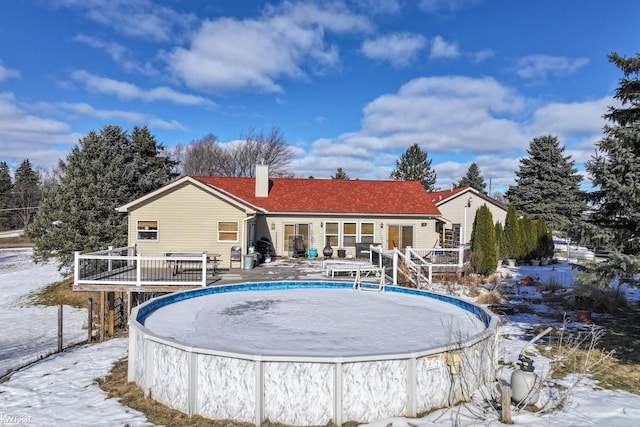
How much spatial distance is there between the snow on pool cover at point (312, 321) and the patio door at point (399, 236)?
9.62 meters

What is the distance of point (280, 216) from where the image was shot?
22266 millimetres

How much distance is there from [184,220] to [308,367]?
529 inches

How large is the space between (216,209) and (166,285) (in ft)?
19.1

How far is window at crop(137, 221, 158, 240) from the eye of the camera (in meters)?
17.5

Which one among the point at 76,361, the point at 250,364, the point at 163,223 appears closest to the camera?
the point at 250,364

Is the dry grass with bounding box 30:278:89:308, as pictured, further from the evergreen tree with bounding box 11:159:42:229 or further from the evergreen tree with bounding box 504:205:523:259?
the evergreen tree with bounding box 11:159:42:229

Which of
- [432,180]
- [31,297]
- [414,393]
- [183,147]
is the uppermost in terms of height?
[183,147]

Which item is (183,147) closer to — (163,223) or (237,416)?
(163,223)

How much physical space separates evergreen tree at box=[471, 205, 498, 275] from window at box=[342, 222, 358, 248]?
6385 mm

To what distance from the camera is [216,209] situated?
703 inches

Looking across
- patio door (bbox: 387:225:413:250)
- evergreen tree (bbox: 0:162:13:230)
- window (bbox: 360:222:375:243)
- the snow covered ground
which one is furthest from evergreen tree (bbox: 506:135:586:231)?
evergreen tree (bbox: 0:162:13:230)

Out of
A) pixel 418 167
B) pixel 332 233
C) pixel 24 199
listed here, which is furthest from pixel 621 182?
pixel 24 199

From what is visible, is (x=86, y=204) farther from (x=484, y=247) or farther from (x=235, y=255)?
(x=484, y=247)

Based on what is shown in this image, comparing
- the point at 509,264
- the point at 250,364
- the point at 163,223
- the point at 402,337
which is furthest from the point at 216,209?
the point at 509,264
